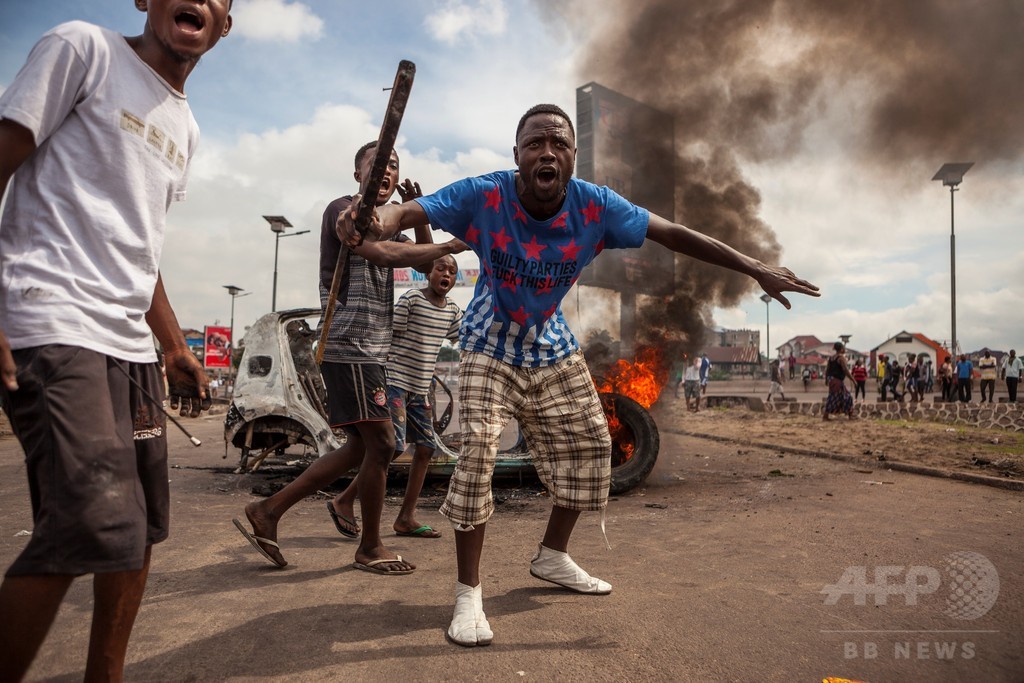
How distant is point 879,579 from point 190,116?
3.40 metres

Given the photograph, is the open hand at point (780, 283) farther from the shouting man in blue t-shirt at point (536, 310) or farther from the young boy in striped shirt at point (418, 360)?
the young boy in striped shirt at point (418, 360)

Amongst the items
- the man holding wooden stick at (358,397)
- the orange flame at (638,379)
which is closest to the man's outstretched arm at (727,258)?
the man holding wooden stick at (358,397)

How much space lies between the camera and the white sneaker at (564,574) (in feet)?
10.1

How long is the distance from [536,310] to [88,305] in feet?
5.61

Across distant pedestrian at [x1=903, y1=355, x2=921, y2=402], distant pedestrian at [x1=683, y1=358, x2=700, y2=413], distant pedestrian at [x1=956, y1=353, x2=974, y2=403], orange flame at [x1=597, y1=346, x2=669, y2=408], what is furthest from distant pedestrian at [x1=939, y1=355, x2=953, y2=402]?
orange flame at [x1=597, y1=346, x2=669, y2=408]

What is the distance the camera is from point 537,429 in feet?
10.1

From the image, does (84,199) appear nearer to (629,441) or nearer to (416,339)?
(416,339)

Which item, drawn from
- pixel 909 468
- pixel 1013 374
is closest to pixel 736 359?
pixel 1013 374

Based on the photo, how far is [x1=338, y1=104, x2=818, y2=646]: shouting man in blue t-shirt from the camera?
2805 mm

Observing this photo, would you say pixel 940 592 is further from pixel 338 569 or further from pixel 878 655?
pixel 338 569

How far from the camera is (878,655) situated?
7.79 feet

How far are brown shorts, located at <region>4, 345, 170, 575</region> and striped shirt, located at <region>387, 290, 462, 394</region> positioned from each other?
292 cm

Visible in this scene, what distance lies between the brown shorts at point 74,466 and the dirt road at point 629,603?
0.87 metres

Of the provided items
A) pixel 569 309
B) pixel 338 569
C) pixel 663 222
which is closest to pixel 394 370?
pixel 338 569
